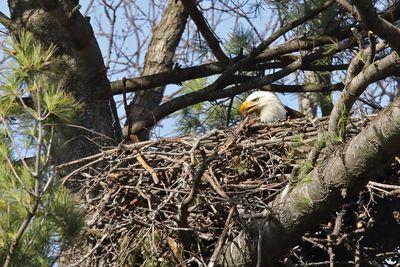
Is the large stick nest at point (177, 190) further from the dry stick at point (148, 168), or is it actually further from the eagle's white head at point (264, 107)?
the eagle's white head at point (264, 107)

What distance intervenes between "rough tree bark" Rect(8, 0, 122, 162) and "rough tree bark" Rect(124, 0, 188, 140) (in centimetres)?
64

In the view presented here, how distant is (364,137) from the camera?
3781 mm

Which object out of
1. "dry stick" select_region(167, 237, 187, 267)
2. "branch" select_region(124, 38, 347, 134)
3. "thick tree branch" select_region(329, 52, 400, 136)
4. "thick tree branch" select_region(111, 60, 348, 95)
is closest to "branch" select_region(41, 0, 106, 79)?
"thick tree branch" select_region(111, 60, 348, 95)

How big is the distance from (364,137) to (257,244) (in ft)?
2.27

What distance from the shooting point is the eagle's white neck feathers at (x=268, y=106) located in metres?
6.22

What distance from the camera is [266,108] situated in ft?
20.6

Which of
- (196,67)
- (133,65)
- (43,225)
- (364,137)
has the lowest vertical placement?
(43,225)

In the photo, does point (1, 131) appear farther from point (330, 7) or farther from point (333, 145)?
point (330, 7)

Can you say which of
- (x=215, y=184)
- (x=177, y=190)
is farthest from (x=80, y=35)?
(x=215, y=184)

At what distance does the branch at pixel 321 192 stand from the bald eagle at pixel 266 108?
2.00 metres

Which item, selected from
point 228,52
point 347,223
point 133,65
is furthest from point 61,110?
point 133,65

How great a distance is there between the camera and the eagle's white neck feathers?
6.22 meters

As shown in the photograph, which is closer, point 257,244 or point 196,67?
point 257,244

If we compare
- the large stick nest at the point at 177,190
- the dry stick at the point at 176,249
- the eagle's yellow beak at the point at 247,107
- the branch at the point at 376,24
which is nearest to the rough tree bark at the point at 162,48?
the eagle's yellow beak at the point at 247,107
